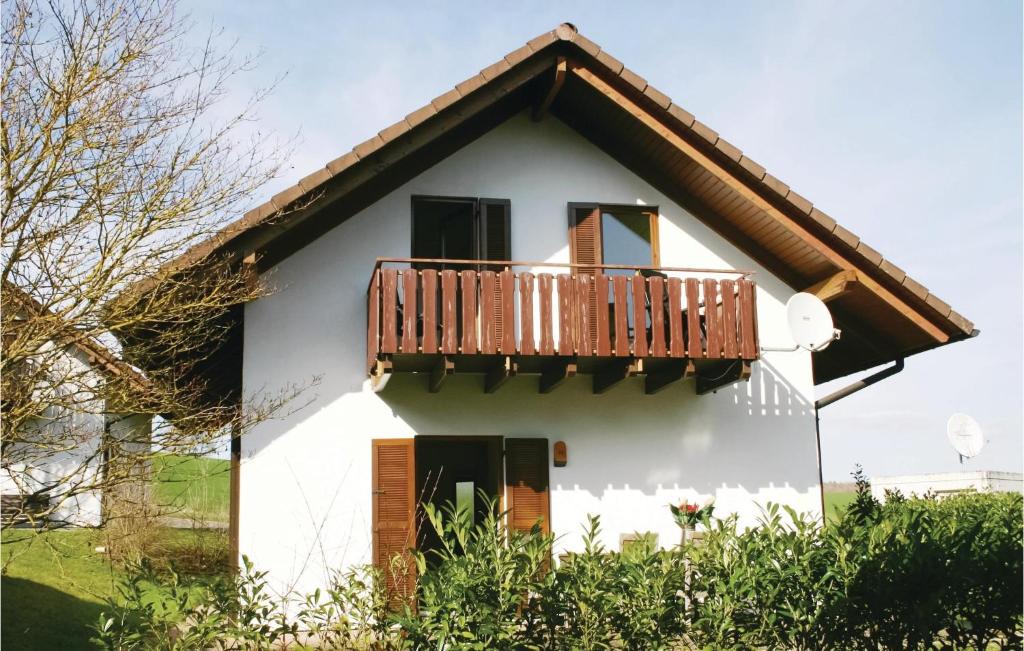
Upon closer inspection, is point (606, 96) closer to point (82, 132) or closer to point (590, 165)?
point (590, 165)

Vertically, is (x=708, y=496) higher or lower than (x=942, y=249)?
lower

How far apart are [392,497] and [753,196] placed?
554 centimetres

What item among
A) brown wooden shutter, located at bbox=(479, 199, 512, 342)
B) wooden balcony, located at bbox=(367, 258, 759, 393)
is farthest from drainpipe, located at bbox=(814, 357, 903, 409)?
brown wooden shutter, located at bbox=(479, 199, 512, 342)

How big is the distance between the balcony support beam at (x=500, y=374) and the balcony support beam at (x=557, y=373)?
46 centimetres

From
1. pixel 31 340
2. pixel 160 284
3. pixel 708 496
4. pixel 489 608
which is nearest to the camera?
pixel 489 608

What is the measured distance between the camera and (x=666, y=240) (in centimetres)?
1238

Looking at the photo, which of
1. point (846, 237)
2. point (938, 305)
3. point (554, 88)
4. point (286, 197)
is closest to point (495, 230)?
point (554, 88)

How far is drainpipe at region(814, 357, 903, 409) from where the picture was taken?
488 inches

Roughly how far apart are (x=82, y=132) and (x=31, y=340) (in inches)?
67.6

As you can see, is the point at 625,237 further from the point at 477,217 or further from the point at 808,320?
the point at 808,320

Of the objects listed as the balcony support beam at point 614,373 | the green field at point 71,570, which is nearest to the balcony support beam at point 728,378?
the balcony support beam at point 614,373

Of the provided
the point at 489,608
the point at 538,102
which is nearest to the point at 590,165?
the point at 538,102

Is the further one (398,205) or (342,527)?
(398,205)

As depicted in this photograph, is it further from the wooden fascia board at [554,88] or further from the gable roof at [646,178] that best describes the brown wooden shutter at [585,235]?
the wooden fascia board at [554,88]
